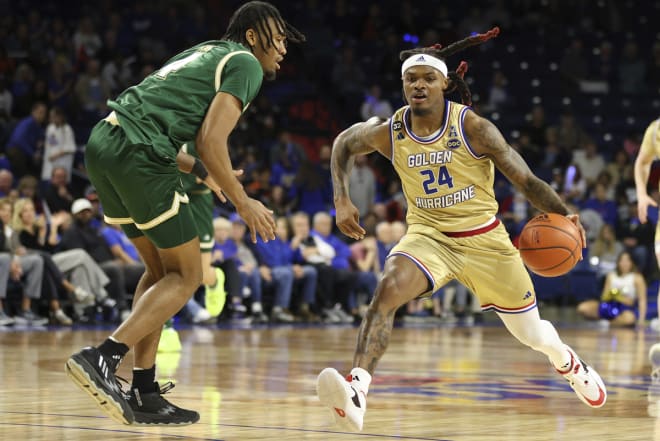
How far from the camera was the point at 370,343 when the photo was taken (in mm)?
5230

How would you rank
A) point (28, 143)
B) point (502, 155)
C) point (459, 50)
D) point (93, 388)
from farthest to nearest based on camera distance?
1. point (28, 143)
2. point (459, 50)
3. point (502, 155)
4. point (93, 388)

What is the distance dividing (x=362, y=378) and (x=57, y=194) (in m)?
9.47

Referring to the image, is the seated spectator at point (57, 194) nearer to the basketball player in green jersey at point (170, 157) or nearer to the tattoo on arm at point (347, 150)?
the tattoo on arm at point (347, 150)

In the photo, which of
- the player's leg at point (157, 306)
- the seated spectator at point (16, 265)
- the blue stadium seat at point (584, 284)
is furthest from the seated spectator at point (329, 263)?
the player's leg at point (157, 306)

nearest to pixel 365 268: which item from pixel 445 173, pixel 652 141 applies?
pixel 652 141

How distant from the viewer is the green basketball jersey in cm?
505

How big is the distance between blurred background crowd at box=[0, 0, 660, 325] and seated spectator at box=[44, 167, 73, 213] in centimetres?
2

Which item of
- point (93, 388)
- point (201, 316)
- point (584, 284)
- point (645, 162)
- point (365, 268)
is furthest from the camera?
point (584, 284)

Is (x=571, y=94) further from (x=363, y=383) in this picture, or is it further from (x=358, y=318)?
(x=363, y=383)

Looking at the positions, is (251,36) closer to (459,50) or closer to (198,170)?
(198,170)

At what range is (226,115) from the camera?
16.1 ft

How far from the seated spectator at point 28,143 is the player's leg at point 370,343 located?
1007cm

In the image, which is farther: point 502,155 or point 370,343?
point 502,155

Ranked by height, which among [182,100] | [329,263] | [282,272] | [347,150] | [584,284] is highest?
[182,100]
